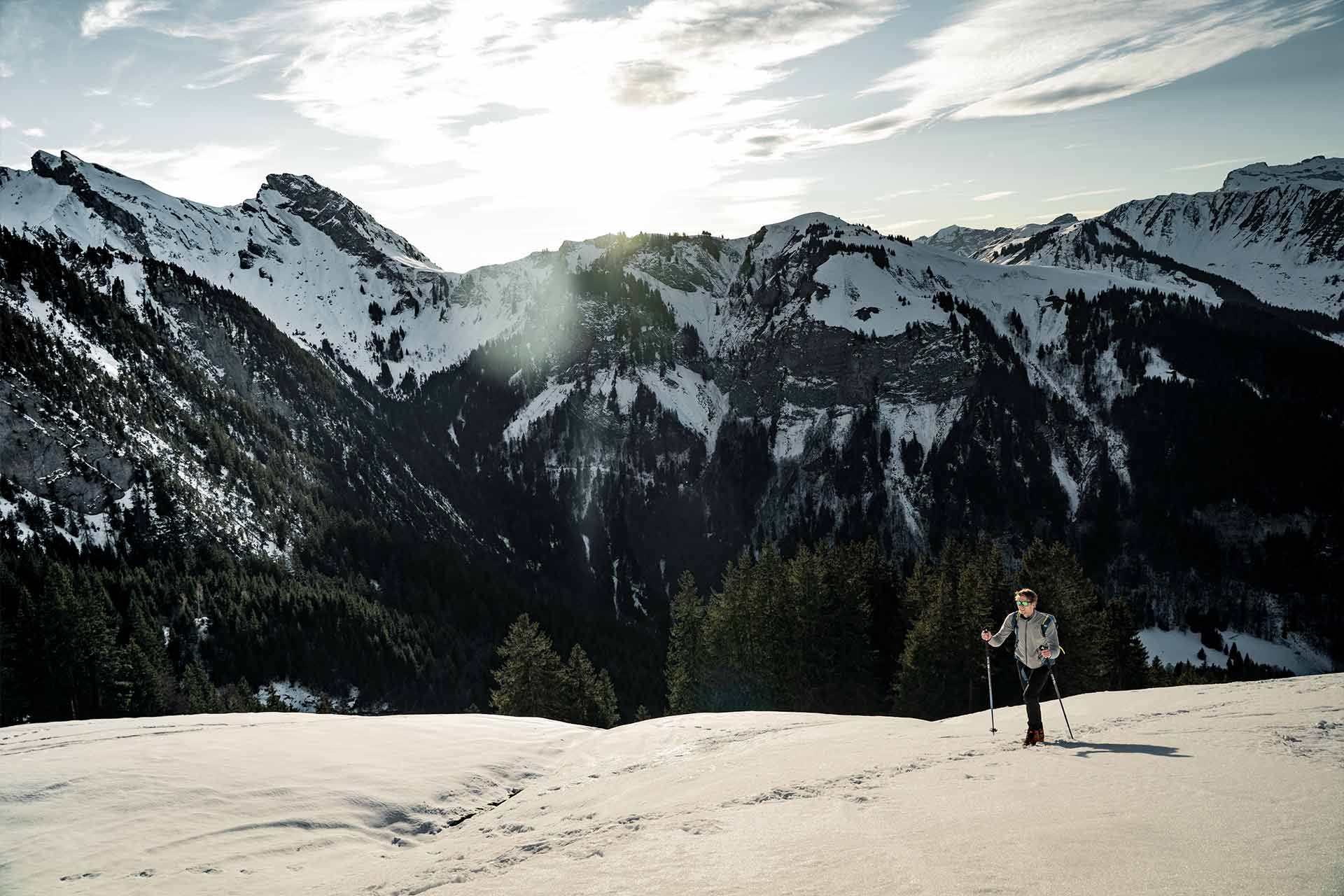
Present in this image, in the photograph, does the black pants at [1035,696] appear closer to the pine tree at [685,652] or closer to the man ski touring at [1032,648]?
the man ski touring at [1032,648]

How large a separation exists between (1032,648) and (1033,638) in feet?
0.59

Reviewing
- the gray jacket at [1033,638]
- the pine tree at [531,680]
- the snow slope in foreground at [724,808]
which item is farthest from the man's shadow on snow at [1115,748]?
the pine tree at [531,680]

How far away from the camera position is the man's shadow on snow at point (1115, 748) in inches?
398

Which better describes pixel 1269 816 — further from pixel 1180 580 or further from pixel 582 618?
pixel 1180 580

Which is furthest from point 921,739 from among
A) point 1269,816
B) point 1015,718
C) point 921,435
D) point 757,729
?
point 921,435

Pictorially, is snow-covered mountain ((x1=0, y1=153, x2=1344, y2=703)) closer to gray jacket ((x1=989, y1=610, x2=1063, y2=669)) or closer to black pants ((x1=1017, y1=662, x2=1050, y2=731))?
gray jacket ((x1=989, y1=610, x2=1063, y2=669))

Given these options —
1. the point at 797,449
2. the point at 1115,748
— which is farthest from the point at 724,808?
the point at 797,449

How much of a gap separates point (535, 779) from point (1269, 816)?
11694 millimetres

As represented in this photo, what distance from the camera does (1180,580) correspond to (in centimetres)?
13112

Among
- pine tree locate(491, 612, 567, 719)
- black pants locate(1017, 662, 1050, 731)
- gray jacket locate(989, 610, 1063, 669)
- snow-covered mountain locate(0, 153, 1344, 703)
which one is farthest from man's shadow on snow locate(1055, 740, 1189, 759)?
snow-covered mountain locate(0, 153, 1344, 703)

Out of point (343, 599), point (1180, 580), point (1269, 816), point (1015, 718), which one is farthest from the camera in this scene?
point (1180, 580)

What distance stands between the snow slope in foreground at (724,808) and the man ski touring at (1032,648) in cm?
56

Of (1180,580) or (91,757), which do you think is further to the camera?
(1180,580)

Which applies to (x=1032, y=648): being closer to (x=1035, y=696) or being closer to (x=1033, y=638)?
(x=1033, y=638)
